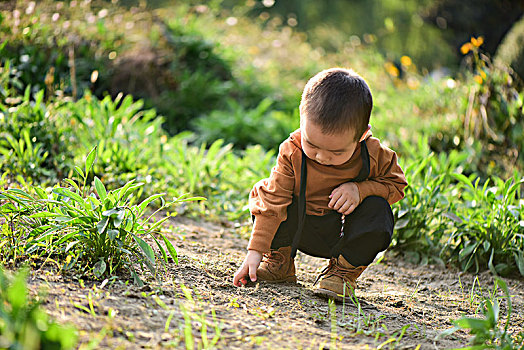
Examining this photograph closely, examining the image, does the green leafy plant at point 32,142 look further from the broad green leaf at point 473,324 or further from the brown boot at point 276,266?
the broad green leaf at point 473,324

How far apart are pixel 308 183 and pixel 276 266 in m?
0.43

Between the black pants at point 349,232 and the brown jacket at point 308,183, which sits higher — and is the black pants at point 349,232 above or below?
below

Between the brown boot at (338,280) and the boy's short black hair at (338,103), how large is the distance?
63 centimetres

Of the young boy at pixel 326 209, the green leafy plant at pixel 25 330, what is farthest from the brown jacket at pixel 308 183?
the green leafy plant at pixel 25 330

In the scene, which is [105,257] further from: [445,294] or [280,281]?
[445,294]

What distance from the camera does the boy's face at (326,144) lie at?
207cm

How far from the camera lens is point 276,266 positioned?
247 cm

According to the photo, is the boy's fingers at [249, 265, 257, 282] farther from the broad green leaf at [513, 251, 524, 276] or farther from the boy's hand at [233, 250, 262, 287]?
the broad green leaf at [513, 251, 524, 276]

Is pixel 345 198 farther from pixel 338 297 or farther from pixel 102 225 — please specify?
pixel 102 225

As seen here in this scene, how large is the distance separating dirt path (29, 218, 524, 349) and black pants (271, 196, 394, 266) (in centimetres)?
21

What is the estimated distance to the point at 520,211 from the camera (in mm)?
2986

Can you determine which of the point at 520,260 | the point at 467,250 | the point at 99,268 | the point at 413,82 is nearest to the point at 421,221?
the point at 467,250

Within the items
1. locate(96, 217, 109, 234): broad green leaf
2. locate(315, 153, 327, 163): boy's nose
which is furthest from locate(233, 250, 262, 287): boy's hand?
locate(96, 217, 109, 234): broad green leaf

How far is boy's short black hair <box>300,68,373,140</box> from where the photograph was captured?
203 cm
